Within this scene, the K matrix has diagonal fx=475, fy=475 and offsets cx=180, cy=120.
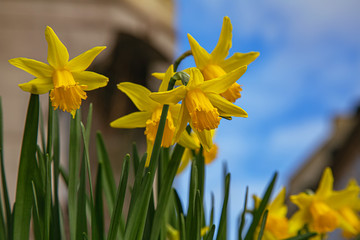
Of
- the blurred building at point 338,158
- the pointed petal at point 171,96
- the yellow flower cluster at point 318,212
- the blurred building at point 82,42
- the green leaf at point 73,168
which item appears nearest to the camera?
the pointed petal at point 171,96

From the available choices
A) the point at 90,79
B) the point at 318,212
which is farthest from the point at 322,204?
the point at 90,79

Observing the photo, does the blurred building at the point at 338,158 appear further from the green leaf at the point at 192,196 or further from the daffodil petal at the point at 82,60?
the daffodil petal at the point at 82,60

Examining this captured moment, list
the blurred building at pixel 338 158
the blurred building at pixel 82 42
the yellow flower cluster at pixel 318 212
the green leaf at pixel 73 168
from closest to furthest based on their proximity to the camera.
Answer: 1. the green leaf at pixel 73 168
2. the yellow flower cluster at pixel 318 212
3. the blurred building at pixel 82 42
4. the blurred building at pixel 338 158

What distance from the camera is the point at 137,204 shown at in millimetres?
462

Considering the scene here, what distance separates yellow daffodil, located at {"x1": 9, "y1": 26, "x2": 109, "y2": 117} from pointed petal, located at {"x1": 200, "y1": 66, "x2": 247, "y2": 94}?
9cm

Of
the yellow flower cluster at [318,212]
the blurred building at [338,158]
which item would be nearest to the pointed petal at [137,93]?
the yellow flower cluster at [318,212]

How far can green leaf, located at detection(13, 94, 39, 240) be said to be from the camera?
1.52ft

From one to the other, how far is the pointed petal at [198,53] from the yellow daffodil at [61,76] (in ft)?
0.32

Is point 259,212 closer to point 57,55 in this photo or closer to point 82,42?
point 57,55

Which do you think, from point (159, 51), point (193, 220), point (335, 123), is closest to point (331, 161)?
point (335, 123)

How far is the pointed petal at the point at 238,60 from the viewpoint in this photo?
49 cm

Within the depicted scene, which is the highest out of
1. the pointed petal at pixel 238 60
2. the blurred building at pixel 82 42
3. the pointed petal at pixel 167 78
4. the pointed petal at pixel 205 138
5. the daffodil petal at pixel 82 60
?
the blurred building at pixel 82 42

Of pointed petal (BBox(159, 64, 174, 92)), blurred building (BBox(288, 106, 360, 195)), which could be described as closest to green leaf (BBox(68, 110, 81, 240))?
pointed petal (BBox(159, 64, 174, 92))

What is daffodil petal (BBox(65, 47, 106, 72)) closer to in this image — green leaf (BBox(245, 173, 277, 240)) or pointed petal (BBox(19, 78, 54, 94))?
pointed petal (BBox(19, 78, 54, 94))
